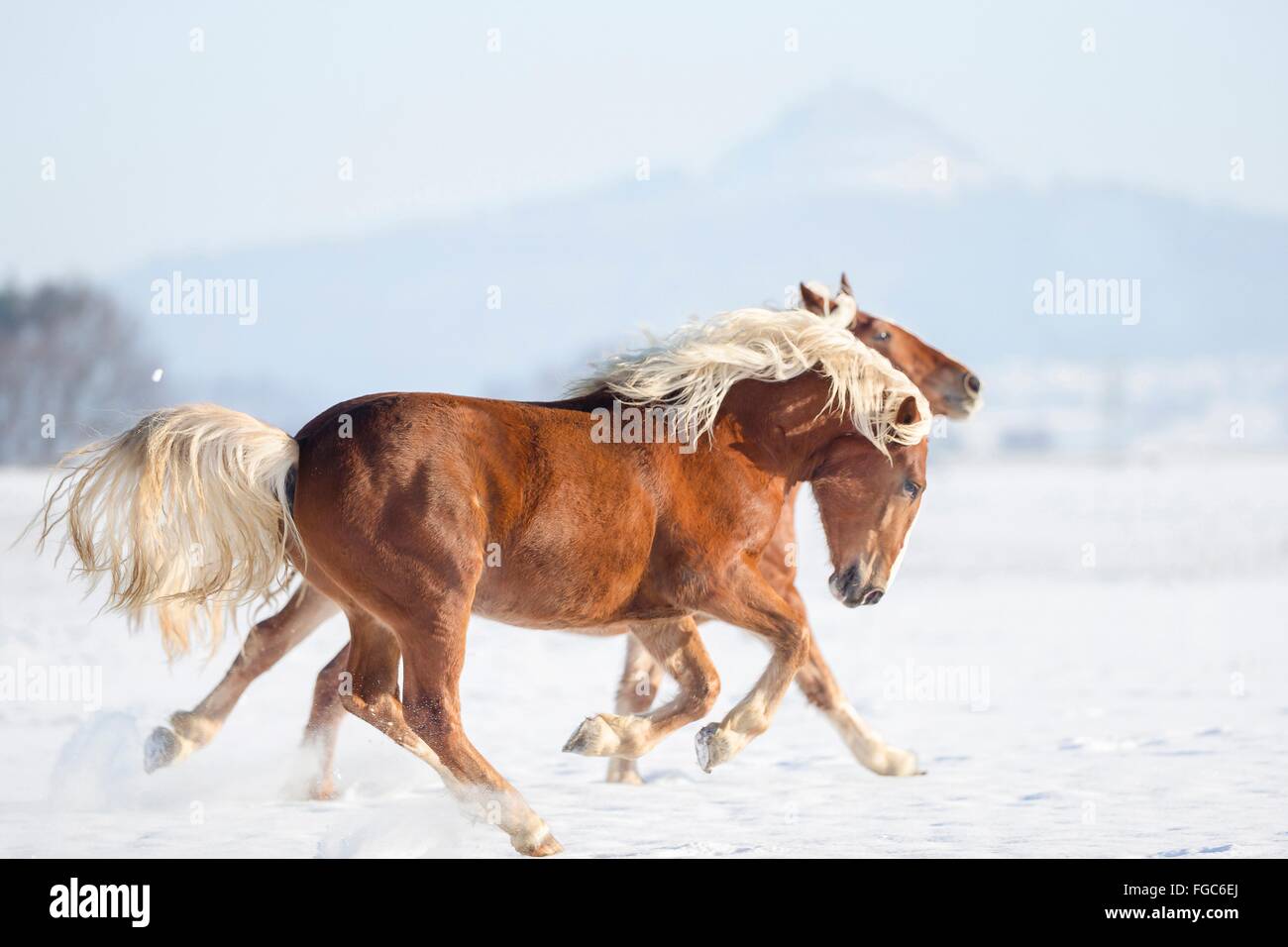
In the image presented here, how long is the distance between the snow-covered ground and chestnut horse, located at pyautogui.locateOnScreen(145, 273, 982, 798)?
173 mm

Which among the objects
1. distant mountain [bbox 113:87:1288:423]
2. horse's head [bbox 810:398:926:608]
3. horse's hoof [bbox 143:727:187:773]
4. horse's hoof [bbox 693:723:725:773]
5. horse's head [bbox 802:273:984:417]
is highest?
horse's head [bbox 802:273:984:417]

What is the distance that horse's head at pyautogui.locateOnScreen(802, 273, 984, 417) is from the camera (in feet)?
24.0

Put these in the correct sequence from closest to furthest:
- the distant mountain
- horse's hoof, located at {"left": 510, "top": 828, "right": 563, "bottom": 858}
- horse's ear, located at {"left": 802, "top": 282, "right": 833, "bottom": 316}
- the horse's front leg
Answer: horse's hoof, located at {"left": 510, "top": 828, "right": 563, "bottom": 858} → the horse's front leg → horse's ear, located at {"left": 802, "top": 282, "right": 833, "bottom": 316} → the distant mountain

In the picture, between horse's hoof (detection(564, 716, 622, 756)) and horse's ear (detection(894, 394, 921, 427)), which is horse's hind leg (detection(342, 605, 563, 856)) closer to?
horse's hoof (detection(564, 716, 622, 756))

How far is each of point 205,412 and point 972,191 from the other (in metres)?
170

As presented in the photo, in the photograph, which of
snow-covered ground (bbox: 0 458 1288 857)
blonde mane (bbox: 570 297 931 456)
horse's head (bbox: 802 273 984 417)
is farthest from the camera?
horse's head (bbox: 802 273 984 417)

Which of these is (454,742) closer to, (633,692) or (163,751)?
(163,751)

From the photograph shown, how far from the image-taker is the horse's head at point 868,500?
5680 mm

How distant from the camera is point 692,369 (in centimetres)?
550

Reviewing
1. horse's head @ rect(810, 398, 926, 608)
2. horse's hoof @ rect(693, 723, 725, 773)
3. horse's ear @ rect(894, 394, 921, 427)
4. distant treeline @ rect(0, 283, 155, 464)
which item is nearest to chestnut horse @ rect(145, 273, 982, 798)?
horse's head @ rect(810, 398, 926, 608)

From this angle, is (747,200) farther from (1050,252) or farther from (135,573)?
(135,573)

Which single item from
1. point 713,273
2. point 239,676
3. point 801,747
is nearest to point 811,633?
point 801,747

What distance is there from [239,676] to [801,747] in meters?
2.97

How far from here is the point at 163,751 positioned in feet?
19.3
